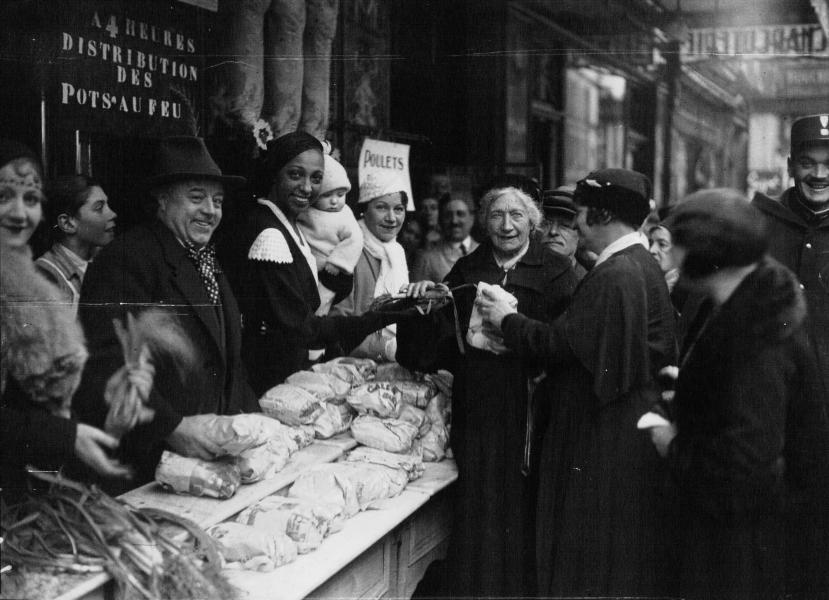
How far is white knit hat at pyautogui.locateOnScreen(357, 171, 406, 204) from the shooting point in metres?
4.82

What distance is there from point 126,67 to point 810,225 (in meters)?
3.21

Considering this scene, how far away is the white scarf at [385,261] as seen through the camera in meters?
4.80

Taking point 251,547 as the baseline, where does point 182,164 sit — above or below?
above

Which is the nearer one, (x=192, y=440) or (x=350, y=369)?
(x=192, y=440)

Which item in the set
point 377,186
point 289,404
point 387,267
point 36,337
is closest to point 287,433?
point 289,404

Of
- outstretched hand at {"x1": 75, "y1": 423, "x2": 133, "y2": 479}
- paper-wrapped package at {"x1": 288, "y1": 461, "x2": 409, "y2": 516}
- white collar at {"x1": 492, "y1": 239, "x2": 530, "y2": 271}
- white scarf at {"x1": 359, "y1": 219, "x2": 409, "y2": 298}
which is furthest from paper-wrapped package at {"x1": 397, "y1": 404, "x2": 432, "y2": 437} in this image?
outstretched hand at {"x1": 75, "y1": 423, "x2": 133, "y2": 479}

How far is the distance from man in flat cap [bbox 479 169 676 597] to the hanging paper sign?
1230 millimetres

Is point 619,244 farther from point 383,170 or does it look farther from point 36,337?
point 36,337

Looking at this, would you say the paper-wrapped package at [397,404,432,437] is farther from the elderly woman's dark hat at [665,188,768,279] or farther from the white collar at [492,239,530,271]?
the elderly woman's dark hat at [665,188,768,279]

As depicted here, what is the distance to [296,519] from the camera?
3.29 meters

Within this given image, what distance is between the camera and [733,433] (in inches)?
114


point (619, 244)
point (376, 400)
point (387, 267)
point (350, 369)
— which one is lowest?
point (376, 400)

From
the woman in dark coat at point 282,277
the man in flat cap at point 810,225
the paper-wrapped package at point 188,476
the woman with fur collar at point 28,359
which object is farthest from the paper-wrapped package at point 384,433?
the man in flat cap at point 810,225

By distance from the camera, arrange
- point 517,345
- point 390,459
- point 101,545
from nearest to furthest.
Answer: point 101,545
point 517,345
point 390,459
